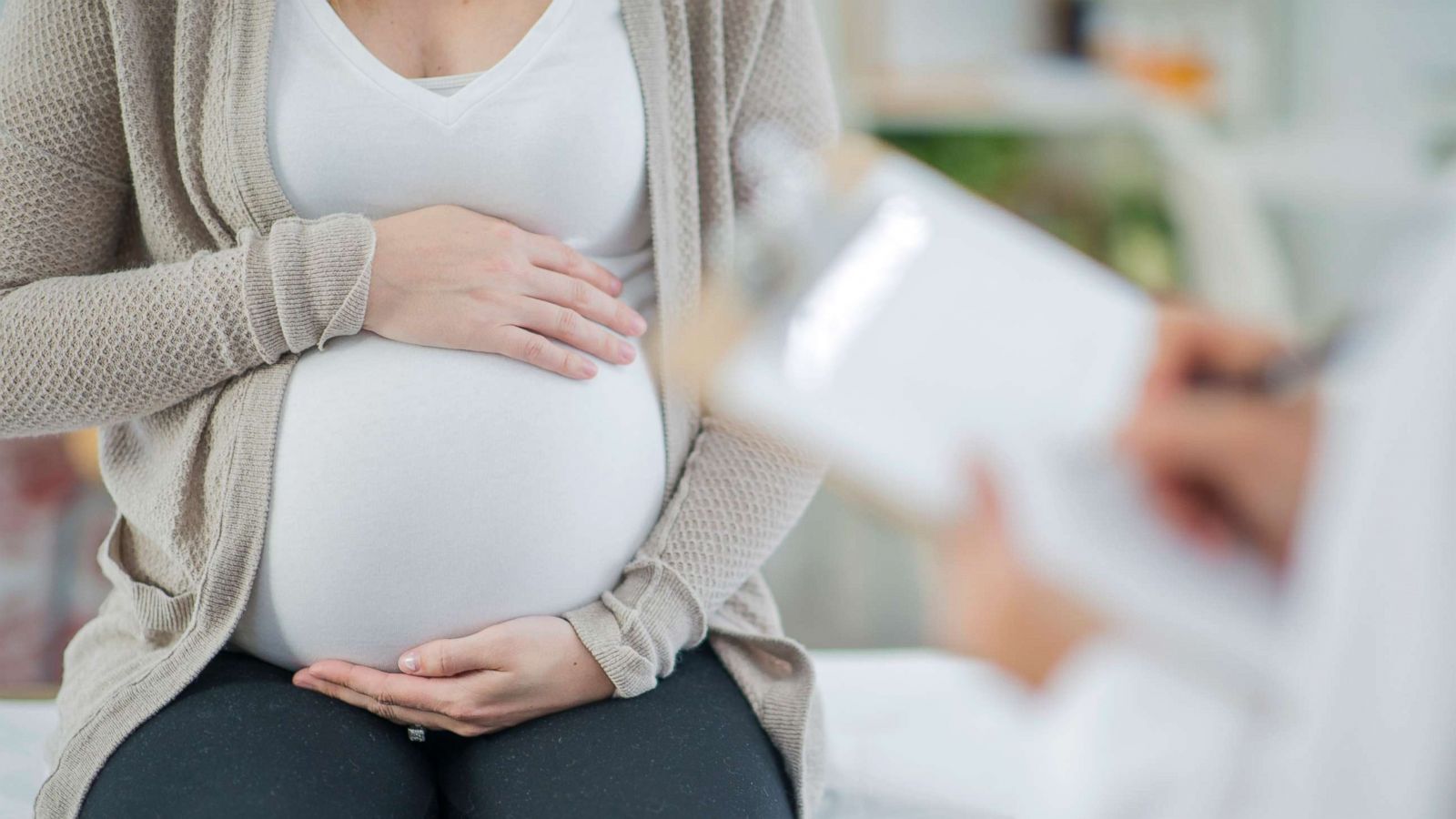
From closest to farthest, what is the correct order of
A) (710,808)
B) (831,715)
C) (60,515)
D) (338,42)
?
(710,808), (338,42), (831,715), (60,515)

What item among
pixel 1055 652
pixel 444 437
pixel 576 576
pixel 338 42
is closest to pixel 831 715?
pixel 576 576

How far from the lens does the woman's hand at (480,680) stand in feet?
2.48

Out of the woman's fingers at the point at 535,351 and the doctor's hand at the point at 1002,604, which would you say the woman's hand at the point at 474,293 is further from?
the doctor's hand at the point at 1002,604

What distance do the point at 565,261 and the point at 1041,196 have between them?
0.47 m

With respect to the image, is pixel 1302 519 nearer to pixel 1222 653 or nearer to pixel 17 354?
pixel 1222 653

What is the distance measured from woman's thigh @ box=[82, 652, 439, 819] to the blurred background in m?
0.42

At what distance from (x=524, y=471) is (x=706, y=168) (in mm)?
284

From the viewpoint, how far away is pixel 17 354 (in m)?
0.79

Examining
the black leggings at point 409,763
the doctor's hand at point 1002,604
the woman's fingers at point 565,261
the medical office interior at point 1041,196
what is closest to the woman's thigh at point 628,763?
the black leggings at point 409,763

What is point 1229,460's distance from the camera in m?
0.33

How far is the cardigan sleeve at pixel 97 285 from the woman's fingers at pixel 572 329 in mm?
106

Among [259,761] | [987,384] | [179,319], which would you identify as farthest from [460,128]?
[987,384]

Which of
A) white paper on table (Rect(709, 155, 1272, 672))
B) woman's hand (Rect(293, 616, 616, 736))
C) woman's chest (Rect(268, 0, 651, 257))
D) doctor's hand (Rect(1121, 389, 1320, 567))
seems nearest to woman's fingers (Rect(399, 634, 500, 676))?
woman's hand (Rect(293, 616, 616, 736))

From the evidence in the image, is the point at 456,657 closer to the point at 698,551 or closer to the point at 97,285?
the point at 698,551
